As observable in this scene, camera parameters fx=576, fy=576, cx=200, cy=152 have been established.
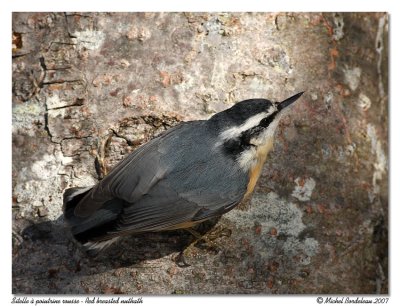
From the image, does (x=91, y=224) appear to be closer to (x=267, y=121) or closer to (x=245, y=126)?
(x=245, y=126)

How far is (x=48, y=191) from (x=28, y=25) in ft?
3.53

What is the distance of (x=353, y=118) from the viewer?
3.80m

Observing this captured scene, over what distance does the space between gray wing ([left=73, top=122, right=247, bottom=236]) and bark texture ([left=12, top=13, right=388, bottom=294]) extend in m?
0.27

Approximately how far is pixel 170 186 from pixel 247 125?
560 mm

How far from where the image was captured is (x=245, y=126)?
3297mm

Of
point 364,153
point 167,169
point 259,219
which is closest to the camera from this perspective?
point 167,169

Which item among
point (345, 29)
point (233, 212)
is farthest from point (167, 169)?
point (345, 29)

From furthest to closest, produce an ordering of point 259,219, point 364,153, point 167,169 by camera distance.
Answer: point 364,153 → point 259,219 → point 167,169

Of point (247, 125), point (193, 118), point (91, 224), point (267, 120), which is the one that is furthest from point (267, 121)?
point (91, 224)

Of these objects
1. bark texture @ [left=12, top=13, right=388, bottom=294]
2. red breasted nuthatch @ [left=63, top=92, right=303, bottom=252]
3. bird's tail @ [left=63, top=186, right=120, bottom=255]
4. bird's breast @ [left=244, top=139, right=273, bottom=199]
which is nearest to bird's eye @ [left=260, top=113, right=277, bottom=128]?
red breasted nuthatch @ [left=63, top=92, right=303, bottom=252]

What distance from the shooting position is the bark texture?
344 centimetres

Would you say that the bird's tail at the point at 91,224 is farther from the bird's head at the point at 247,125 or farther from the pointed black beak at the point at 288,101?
the pointed black beak at the point at 288,101

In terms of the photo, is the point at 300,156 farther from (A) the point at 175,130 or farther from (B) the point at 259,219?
(A) the point at 175,130

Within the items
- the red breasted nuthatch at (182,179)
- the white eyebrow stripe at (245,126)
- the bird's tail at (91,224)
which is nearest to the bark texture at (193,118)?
the bird's tail at (91,224)
